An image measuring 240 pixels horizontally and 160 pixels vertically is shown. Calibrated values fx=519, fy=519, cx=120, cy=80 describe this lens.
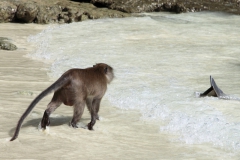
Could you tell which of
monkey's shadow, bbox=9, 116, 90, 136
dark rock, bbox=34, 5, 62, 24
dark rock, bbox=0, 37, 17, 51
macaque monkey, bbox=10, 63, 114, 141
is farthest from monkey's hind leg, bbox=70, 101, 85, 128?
dark rock, bbox=34, 5, 62, 24

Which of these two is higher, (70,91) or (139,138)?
(70,91)

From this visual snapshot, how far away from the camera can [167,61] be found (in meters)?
10.2

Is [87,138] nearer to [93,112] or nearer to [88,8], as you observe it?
[93,112]

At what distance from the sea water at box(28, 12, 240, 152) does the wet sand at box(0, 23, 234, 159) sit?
0.77 ft

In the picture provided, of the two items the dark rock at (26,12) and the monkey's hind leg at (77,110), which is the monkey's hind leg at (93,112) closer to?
the monkey's hind leg at (77,110)

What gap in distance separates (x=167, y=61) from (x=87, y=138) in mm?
4841

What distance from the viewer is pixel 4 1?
1427cm

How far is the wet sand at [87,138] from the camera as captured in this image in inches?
202

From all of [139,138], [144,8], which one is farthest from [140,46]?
[139,138]

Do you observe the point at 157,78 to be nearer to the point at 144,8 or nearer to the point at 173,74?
the point at 173,74

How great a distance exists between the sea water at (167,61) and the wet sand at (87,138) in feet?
0.77

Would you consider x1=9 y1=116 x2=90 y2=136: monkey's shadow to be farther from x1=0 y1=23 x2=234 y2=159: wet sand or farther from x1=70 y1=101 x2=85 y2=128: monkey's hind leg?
x1=70 y1=101 x2=85 y2=128: monkey's hind leg

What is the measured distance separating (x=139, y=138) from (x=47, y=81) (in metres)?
2.87

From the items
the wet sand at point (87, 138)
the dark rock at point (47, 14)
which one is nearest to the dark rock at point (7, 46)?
the dark rock at point (47, 14)
